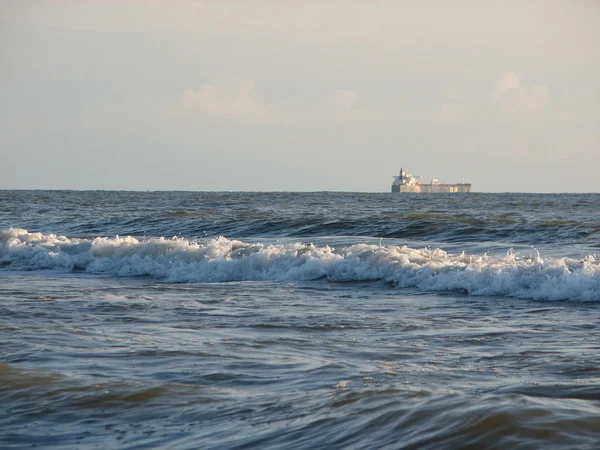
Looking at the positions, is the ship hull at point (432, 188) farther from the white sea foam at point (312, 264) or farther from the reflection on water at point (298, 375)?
the reflection on water at point (298, 375)

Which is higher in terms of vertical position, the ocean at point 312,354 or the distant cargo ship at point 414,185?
the distant cargo ship at point 414,185

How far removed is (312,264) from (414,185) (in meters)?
115

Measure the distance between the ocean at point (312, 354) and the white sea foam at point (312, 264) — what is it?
0.14 feet

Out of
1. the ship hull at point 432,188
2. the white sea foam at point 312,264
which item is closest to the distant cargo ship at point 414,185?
the ship hull at point 432,188

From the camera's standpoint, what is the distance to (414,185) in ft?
423

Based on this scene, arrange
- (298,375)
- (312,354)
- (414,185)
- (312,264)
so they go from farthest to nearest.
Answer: (414,185), (312,264), (312,354), (298,375)

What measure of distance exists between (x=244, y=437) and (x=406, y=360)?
2.30 m

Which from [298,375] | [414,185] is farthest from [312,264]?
[414,185]

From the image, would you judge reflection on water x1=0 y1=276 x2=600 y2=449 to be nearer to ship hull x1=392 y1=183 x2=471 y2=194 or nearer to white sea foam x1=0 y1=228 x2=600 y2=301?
white sea foam x1=0 y1=228 x2=600 y2=301

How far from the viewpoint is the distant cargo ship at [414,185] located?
12644cm

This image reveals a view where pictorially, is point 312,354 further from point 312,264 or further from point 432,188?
point 432,188

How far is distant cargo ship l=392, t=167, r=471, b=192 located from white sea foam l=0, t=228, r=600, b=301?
351ft

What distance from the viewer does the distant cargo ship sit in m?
126

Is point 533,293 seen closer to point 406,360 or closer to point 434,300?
point 434,300
